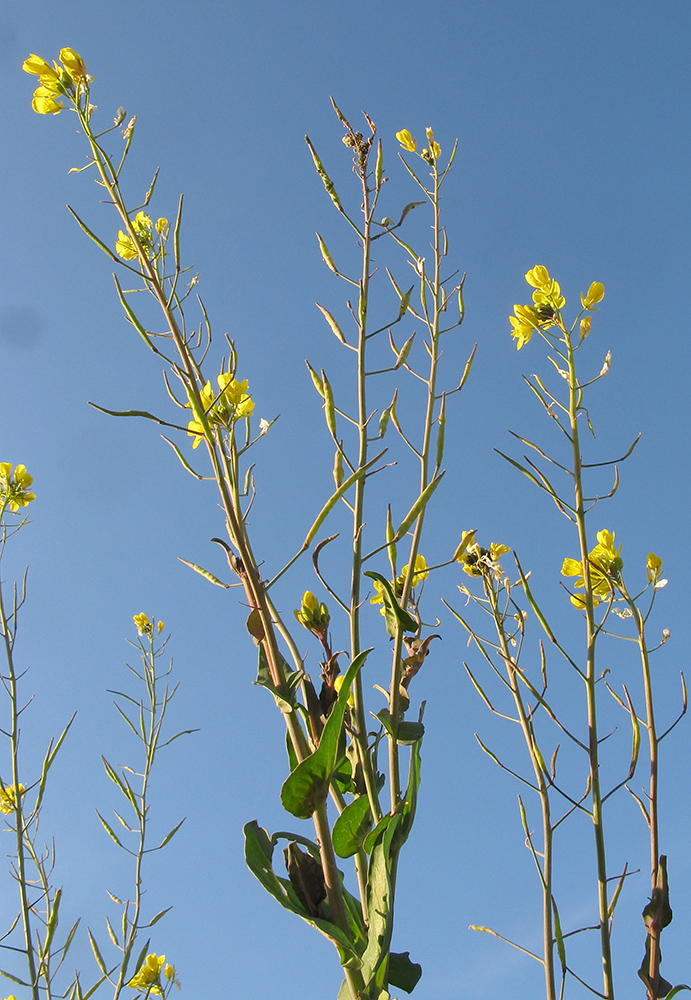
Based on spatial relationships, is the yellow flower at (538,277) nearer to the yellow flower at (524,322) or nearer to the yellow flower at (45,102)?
the yellow flower at (524,322)

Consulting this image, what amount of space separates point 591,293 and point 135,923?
6.29 feet

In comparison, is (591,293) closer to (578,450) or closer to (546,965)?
(578,450)

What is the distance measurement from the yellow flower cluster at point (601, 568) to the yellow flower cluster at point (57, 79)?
841 millimetres

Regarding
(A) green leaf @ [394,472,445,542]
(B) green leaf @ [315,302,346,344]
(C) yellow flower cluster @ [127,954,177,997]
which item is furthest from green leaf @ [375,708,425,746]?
(C) yellow flower cluster @ [127,954,177,997]

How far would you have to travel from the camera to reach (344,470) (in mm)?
792

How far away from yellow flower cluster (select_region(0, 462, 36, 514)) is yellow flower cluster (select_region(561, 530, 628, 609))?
199cm

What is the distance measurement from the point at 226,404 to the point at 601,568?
53 cm

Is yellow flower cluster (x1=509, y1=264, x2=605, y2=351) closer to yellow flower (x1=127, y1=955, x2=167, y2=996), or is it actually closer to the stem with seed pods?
the stem with seed pods

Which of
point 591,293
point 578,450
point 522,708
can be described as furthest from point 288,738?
point 591,293

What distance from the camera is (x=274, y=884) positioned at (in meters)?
0.55

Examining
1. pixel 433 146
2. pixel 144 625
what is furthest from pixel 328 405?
pixel 144 625

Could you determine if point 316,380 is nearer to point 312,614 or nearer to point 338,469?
point 338,469

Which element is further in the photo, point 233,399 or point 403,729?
point 233,399

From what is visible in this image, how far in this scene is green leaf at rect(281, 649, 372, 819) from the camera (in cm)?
53
